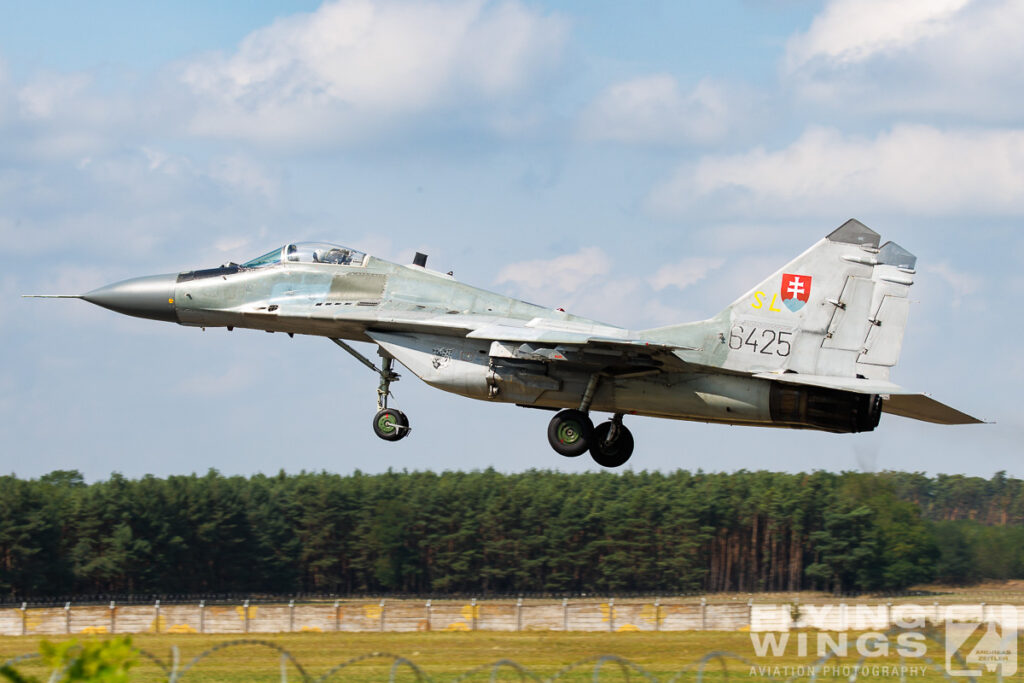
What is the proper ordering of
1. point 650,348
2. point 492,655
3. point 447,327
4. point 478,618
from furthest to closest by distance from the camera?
point 478,618, point 492,655, point 447,327, point 650,348

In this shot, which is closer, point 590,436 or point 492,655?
point 590,436

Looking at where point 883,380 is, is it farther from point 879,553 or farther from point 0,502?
point 0,502

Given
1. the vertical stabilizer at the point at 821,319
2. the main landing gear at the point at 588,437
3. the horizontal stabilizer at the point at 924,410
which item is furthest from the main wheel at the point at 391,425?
the horizontal stabilizer at the point at 924,410

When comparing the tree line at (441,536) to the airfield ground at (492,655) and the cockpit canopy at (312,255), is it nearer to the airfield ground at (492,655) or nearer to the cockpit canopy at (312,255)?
the airfield ground at (492,655)

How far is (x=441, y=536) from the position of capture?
75.8 m

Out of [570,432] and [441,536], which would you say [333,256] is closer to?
[570,432]

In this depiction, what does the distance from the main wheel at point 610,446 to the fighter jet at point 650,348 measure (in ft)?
0.10

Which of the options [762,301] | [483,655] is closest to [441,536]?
[483,655]

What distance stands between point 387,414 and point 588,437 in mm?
3757

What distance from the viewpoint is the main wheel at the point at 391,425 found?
75.5 feet

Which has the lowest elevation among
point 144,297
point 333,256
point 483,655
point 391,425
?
point 483,655

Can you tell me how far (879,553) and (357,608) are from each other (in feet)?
96.2

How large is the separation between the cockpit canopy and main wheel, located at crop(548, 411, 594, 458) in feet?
16.0

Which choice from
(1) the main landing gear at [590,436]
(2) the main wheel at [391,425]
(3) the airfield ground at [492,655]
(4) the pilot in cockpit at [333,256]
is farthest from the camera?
(3) the airfield ground at [492,655]
